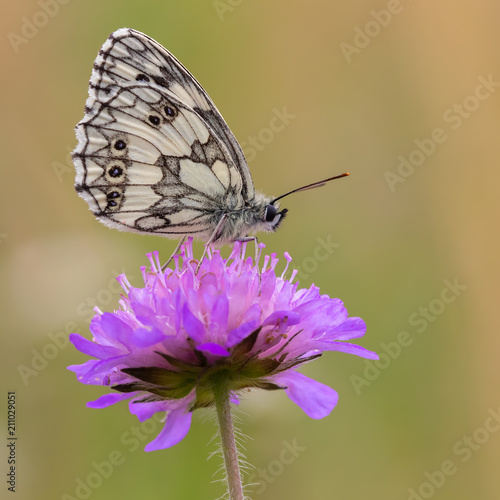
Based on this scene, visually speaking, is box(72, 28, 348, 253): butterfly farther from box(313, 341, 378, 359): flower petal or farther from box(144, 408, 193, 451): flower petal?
box(144, 408, 193, 451): flower petal

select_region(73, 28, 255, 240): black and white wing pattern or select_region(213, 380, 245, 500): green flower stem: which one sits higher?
select_region(73, 28, 255, 240): black and white wing pattern

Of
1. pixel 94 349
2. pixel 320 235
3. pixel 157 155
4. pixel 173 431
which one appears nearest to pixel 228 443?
pixel 173 431

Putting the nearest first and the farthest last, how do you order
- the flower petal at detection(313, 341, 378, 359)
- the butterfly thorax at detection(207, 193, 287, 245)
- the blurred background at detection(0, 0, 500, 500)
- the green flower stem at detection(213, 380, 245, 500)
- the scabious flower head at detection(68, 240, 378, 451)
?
1. the green flower stem at detection(213, 380, 245, 500)
2. the scabious flower head at detection(68, 240, 378, 451)
3. the flower petal at detection(313, 341, 378, 359)
4. the butterfly thorax at detection(207, 193, 287, 245)
5. the blurred background at detection(0, 0, 500, 500)

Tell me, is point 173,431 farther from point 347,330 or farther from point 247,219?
point 247,219

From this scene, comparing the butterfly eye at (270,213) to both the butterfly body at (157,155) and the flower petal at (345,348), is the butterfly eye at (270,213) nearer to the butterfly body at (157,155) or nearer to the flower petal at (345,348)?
the butterfly body at (157,155)

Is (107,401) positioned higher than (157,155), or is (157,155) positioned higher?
(157,155)

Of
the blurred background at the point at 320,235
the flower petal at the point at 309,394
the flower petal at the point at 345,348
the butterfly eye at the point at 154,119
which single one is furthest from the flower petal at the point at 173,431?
the blurred background at the point at 320,235

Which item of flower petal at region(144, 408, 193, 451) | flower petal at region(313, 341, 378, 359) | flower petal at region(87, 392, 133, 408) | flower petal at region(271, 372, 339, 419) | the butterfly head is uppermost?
the butterfly head

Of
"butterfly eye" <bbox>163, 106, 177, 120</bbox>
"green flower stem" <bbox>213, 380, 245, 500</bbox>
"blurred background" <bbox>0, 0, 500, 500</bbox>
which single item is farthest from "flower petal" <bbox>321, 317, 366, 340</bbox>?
"blurred background" <bbox>0, 0, 500, 500</bbox>
